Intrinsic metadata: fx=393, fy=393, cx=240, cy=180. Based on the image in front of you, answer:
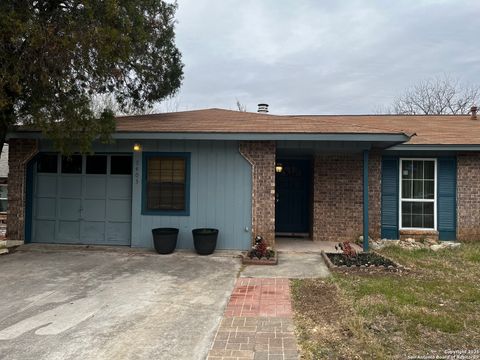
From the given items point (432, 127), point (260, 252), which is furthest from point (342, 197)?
point (432, 127)

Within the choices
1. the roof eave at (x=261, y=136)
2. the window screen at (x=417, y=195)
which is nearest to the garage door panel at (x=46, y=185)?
the roof eave at (x=261, y=136)

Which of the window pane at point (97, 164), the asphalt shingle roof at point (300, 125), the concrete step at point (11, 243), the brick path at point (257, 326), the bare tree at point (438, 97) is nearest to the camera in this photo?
the brick path at point (257, 326)

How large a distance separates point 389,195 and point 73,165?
312 inches

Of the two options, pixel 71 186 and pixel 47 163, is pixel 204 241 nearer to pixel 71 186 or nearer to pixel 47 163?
pixel 71 186

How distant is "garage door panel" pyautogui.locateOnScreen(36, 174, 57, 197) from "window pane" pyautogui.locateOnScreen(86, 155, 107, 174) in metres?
0.90

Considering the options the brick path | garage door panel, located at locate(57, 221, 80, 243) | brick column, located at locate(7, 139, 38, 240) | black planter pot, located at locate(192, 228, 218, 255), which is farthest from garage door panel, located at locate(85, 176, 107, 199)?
the brick path

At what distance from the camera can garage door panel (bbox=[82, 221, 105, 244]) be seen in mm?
9273

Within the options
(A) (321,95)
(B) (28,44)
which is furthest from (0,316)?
(A) (321,95)

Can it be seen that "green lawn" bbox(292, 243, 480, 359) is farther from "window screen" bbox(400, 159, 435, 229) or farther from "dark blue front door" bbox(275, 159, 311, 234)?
"dark blue front door" bbox(275, 159, 311, 234)

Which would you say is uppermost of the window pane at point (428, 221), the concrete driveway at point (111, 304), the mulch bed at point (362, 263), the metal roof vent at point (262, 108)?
the metal roof vent at point (262, 108)

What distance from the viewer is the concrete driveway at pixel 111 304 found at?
3832mm

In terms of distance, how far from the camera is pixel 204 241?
8242 mm

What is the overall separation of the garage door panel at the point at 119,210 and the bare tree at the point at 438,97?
2737cm

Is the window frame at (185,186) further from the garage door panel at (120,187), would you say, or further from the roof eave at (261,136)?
the roof eave at (261,136)
